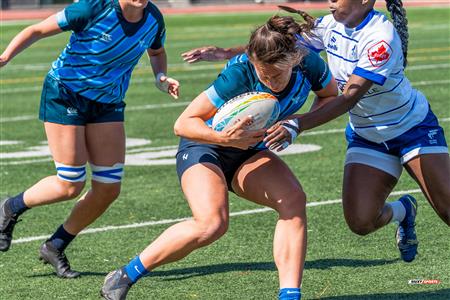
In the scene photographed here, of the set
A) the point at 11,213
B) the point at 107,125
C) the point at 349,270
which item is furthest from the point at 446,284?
the point at 11,213

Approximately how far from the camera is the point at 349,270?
7.04m

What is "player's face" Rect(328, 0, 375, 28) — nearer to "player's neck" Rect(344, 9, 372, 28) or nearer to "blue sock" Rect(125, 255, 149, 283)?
"player's neck" Rect(344, 9, 372, 28)

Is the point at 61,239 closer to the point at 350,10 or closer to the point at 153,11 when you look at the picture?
the point at 153,11

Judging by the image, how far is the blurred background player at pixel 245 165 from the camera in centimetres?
575

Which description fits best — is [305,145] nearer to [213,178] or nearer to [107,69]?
[107,69]

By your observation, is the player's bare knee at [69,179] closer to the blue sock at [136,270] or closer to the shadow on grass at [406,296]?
the blue sock at [136,270]

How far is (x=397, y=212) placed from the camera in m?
7.12

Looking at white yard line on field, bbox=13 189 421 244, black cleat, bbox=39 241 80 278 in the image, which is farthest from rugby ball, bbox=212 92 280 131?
white yard line on field, bbox=13 189 421 244

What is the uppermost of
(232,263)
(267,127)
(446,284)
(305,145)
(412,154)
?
(267,127)

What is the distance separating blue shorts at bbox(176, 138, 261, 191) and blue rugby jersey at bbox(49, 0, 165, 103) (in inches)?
39.6

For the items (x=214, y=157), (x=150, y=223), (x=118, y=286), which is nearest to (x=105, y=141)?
(x=214, y=157)

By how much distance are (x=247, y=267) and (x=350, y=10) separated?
1909 mm

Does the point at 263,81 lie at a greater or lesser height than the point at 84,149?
greater

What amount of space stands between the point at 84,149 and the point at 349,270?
1.89m
